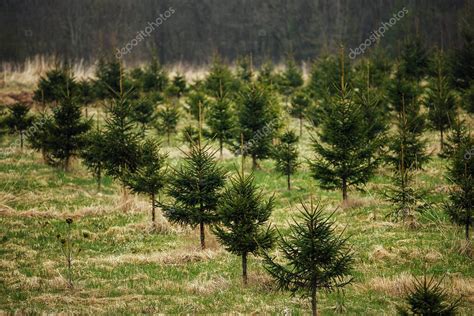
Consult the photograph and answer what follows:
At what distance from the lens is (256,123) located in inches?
1007

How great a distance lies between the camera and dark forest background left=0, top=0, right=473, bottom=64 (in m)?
65.7

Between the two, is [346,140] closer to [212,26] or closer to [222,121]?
[222,121]

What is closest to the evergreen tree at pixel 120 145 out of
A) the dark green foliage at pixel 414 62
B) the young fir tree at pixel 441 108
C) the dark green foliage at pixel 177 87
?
the young fir tree at pixel 441 108

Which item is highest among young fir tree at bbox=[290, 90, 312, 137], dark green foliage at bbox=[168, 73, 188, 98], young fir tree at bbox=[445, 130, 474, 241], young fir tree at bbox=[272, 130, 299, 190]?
dark green foliage at bbox=[168, 73, 188, 98]

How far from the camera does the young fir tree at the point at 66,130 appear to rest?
23.4m

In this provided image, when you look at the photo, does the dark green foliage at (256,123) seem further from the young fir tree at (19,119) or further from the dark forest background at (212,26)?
the dark forest background at (212,26)

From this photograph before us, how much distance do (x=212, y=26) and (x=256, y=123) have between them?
62.8 meters

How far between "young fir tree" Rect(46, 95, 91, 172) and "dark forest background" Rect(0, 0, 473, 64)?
40061 millimetres

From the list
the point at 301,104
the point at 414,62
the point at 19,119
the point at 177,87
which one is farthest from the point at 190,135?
the point at 414,62

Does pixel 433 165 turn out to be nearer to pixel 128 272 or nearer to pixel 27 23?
pixel 128 272

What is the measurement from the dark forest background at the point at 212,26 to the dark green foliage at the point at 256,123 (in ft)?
128

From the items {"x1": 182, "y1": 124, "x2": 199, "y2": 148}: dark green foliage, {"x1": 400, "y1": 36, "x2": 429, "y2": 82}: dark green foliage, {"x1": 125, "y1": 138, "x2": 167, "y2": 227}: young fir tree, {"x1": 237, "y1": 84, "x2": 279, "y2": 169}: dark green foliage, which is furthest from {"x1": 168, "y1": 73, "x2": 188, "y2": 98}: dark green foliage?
{"x1": 125, "y1": 138, "x2": 167, "y2": 227}: young fir tree

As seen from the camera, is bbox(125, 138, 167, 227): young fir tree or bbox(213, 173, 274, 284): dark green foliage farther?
bbox(125, 138, 167, 227): young fir tree

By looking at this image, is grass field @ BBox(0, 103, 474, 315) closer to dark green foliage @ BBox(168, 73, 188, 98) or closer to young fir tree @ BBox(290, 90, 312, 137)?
young fir tree @ BBox(290, 90, 312, 137)
